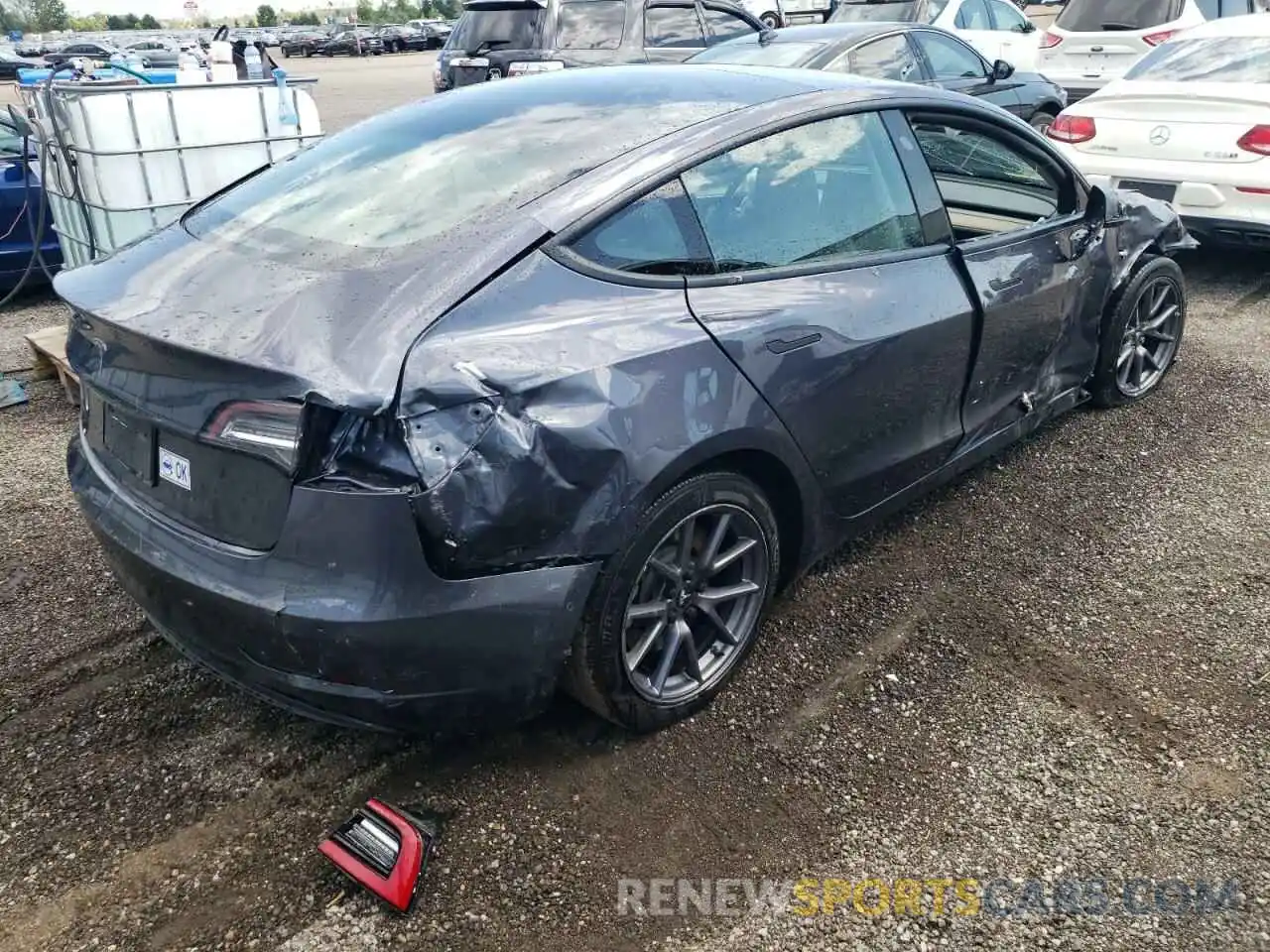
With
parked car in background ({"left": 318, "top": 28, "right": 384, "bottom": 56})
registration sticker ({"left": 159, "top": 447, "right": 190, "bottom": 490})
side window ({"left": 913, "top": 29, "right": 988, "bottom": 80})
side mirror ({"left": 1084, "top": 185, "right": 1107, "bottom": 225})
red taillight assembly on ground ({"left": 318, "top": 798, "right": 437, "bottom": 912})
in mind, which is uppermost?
side window ({"left": 913, "top": 29, "right": 988, "bottom": 80})

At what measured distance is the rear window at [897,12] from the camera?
10219 millimetres

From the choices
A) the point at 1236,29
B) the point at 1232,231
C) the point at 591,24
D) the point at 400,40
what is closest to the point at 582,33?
the point at 591,24

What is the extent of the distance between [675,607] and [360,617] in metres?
0.87

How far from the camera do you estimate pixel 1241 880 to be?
7.18 feet

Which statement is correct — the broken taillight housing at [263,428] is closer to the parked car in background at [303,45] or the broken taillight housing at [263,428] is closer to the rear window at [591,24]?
the rear window at [591,24]

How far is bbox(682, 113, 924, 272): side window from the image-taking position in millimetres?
2555

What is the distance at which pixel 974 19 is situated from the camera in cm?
1092

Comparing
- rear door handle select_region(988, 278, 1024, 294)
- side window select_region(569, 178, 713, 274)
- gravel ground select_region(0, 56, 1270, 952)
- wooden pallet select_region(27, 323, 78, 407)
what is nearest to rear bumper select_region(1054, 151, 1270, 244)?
rear door handle select_region(988, 278, 1024, 294)

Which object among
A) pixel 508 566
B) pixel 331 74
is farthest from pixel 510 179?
pixel 331 74

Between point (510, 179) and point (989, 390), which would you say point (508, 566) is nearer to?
point (510, 179)

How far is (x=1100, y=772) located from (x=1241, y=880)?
38 cm

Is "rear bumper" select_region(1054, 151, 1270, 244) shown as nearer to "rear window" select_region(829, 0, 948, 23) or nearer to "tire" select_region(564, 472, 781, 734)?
"tire" select_region(564, 472, 781, 734)

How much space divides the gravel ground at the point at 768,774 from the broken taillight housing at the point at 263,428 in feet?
3.06

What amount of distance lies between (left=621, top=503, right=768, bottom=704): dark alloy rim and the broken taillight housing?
87 centimetres
